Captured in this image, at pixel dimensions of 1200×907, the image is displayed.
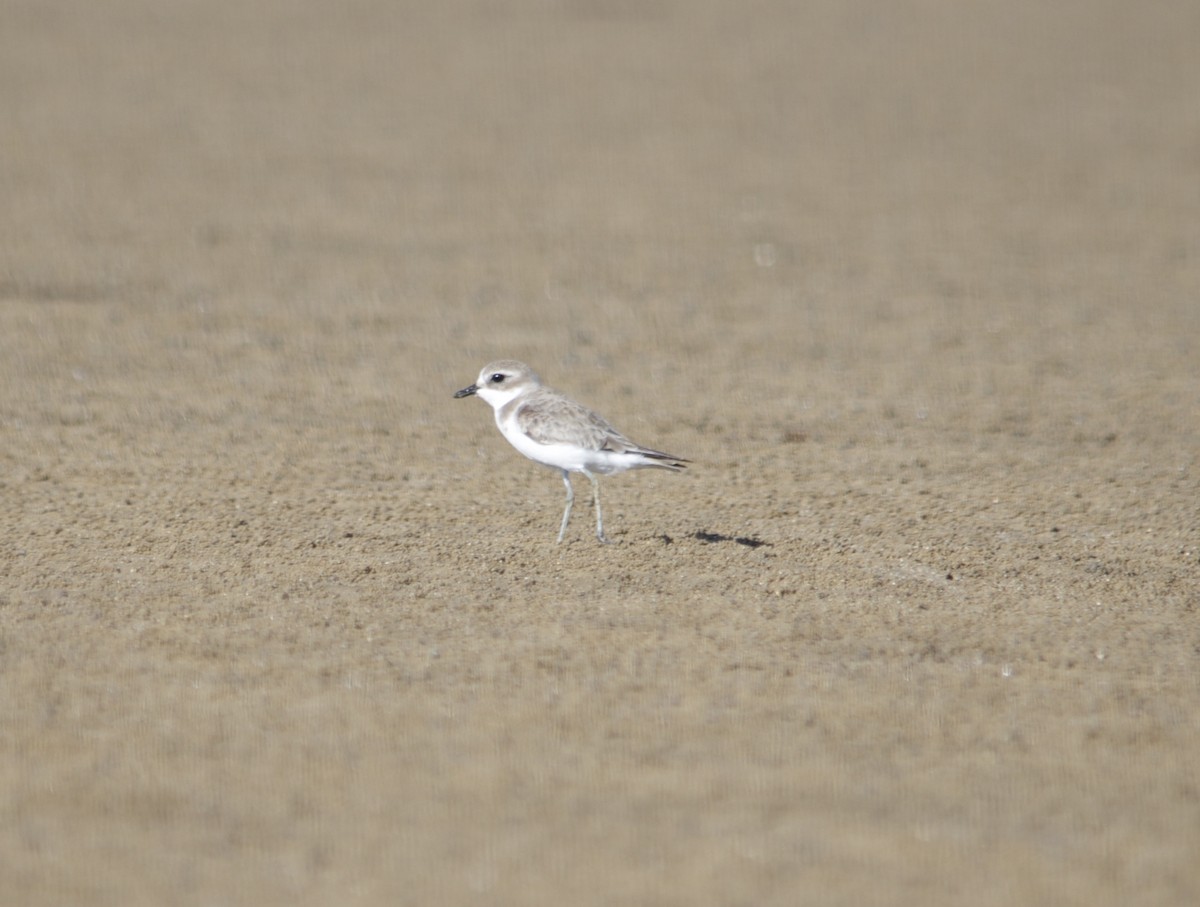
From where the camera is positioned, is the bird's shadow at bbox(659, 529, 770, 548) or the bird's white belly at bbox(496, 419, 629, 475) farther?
the bird's shadow at bbox(659, 529, 770, 548)

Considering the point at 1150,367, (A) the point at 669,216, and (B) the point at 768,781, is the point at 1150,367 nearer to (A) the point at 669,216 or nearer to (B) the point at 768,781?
(A) the point at 669,216

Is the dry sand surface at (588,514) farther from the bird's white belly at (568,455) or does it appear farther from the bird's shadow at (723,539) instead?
the bird's white belly at (568,455)

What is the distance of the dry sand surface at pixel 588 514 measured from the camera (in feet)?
16.4

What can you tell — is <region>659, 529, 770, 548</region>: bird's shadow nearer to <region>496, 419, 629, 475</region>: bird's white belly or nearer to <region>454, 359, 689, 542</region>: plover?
<region>454, 359, 689, 542</region>: plover

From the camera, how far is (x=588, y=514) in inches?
330

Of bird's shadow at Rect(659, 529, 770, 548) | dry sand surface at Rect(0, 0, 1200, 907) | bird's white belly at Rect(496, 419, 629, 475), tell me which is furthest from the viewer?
bird's shadow at Rect(659, 529, 770, 548)

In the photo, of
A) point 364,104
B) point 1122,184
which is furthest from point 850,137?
point 364,104

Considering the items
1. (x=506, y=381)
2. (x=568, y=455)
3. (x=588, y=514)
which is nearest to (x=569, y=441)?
(x=568, y=455)

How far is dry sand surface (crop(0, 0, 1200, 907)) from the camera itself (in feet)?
16.4

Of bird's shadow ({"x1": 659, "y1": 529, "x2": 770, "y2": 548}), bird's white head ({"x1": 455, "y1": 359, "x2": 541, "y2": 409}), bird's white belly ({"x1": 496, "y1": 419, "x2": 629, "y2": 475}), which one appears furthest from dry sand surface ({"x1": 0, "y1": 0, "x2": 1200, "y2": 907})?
bird's white head ({"x1": 455, "y1": 359, "x2": 541, "y2": 409})

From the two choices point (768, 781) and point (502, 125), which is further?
point (502, 125)

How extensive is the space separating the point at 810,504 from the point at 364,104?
14.3 metres

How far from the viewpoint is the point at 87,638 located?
21.2ft

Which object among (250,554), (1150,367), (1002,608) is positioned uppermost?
(1150,367)
